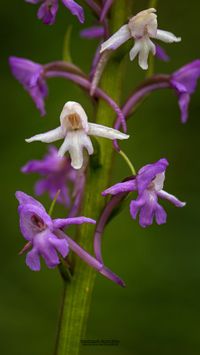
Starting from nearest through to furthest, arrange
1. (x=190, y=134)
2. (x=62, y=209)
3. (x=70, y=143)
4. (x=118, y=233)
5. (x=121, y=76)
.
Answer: (x=70, y=143) → (x=121, y=76) → (x=118, y=233) → (x=62, y=209) → (x=190, y=134)

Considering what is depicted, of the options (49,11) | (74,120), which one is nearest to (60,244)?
(74,120)

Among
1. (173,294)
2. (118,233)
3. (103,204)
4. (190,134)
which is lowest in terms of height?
(103,204)

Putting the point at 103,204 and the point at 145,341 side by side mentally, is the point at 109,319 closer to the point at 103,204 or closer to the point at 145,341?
the point at 145,341

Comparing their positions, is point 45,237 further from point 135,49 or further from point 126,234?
point 126,234

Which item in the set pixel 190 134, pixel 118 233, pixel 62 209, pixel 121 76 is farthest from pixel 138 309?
pixel 121 76

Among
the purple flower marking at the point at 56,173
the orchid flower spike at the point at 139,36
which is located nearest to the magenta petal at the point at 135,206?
the orchid flower spike at the point at 139,36

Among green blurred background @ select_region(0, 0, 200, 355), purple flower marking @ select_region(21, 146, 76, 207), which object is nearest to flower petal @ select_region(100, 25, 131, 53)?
purple flower marking @ select_region(21, 146, 76, 207)
